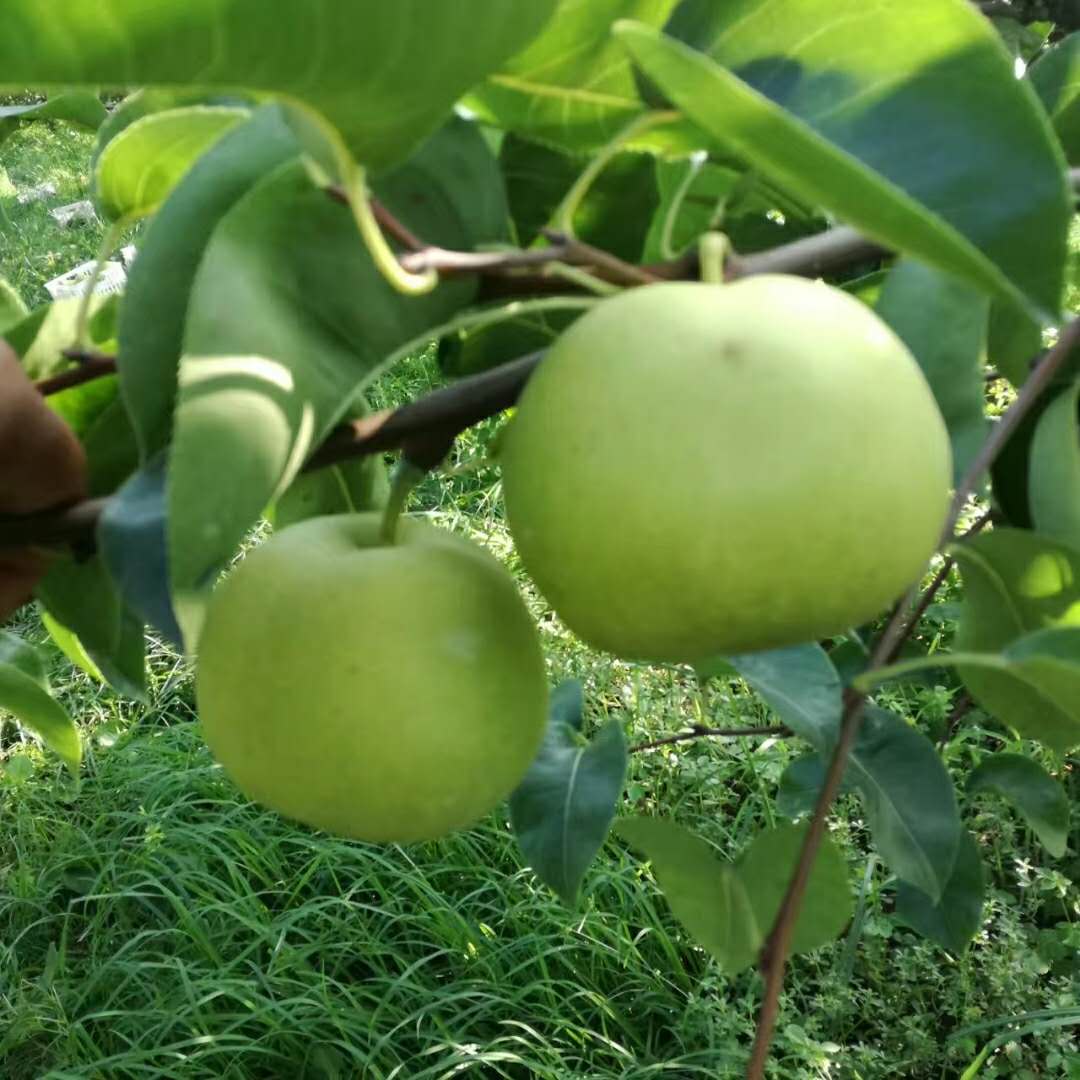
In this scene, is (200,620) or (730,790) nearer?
(200,620)

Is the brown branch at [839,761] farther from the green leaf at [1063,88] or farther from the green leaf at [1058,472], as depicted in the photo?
the green leaf at [1063,88]

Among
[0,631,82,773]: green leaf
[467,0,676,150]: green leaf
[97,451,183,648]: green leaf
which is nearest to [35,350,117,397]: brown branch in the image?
[97,451,183,648]: green leaf

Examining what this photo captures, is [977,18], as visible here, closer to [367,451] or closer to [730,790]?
[367,451]

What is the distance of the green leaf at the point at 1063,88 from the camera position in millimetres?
678

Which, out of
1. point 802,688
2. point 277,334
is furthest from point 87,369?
point 802,688

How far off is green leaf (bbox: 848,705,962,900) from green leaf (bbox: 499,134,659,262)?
0.32m

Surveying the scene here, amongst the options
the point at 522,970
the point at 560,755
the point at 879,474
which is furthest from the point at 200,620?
the point at 522,970

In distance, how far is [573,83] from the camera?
1.58 feet

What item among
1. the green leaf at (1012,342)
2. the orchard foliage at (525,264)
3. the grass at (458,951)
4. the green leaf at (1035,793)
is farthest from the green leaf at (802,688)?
the grass at (458,951)

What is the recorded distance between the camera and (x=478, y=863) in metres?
1.96

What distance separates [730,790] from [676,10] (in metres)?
1.79

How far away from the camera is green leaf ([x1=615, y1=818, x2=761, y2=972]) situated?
0.60 metres

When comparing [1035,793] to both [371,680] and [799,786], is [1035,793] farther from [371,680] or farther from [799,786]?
[371,680]

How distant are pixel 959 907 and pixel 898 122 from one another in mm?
707
